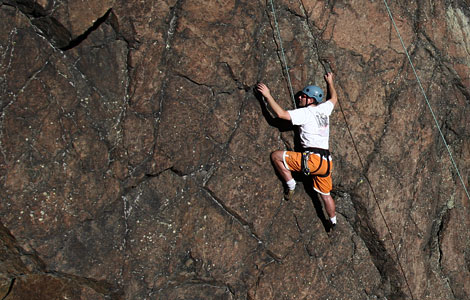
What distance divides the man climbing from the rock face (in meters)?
0.18

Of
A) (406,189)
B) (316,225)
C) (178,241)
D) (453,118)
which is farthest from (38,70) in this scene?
(453,118)

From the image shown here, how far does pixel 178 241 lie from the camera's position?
4.83 meters

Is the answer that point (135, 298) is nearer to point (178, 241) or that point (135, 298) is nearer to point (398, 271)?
point (178, 241)

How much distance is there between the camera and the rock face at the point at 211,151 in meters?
4.29

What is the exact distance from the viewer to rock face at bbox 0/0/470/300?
14.1 ft

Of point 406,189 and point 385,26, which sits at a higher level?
point 385,26

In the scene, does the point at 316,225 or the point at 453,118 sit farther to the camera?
the point at 453,118

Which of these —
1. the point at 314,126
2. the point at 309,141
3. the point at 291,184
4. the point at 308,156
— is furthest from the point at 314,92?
the point at 291,184

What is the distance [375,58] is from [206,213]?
279 centimetres

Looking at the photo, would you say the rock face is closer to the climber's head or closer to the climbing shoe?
the climbing shoe

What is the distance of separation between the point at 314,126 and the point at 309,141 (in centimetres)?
17

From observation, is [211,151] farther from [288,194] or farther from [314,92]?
[314,92]

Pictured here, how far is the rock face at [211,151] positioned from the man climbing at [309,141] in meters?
0.18

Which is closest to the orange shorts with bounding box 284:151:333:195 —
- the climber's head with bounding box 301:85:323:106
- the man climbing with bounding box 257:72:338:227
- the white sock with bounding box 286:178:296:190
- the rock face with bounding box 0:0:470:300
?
the man climbing with bounding box 257:72:338:227
